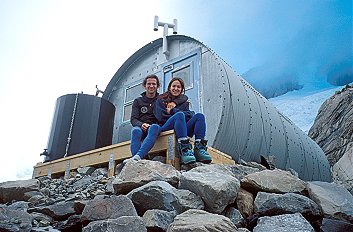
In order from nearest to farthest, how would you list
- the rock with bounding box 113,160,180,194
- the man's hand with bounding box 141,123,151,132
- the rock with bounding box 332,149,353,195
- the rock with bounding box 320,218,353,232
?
the rock with bounding box 320,218,353,232
the rock with bounding box 113,160,180,194
the man's hand with bounding box 141,123,151,132
the rock with bounding box 332,149,353,195

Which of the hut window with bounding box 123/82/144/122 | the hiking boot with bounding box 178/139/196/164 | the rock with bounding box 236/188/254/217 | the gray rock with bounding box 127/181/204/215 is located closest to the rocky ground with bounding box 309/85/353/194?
the hut window with bounding box 123/82/144/122

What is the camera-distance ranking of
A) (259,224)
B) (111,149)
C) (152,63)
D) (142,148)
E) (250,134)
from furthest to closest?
(152,63)
(250,134)
(111,149)
(142,148)
(259,224)

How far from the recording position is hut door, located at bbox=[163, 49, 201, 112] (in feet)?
17.6

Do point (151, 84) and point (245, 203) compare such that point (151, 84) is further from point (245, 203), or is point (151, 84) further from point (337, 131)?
point (337, 131)

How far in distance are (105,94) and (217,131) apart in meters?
3.07

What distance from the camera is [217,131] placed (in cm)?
458

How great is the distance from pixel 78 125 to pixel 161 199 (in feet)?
11.2

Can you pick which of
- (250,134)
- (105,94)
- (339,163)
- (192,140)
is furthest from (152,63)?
(339,163)

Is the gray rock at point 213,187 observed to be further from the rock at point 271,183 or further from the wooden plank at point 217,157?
the wooden plank at point 217,157

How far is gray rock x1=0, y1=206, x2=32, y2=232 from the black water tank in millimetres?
3033

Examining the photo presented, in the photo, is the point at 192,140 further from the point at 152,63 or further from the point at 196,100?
the point at 152,63

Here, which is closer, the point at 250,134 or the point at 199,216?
the point at 199,216

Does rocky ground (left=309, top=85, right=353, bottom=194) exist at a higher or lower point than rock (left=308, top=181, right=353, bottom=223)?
higher

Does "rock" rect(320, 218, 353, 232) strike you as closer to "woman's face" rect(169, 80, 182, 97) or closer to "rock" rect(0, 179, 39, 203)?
"woman's face" rect(169, 80, 182, 97)
